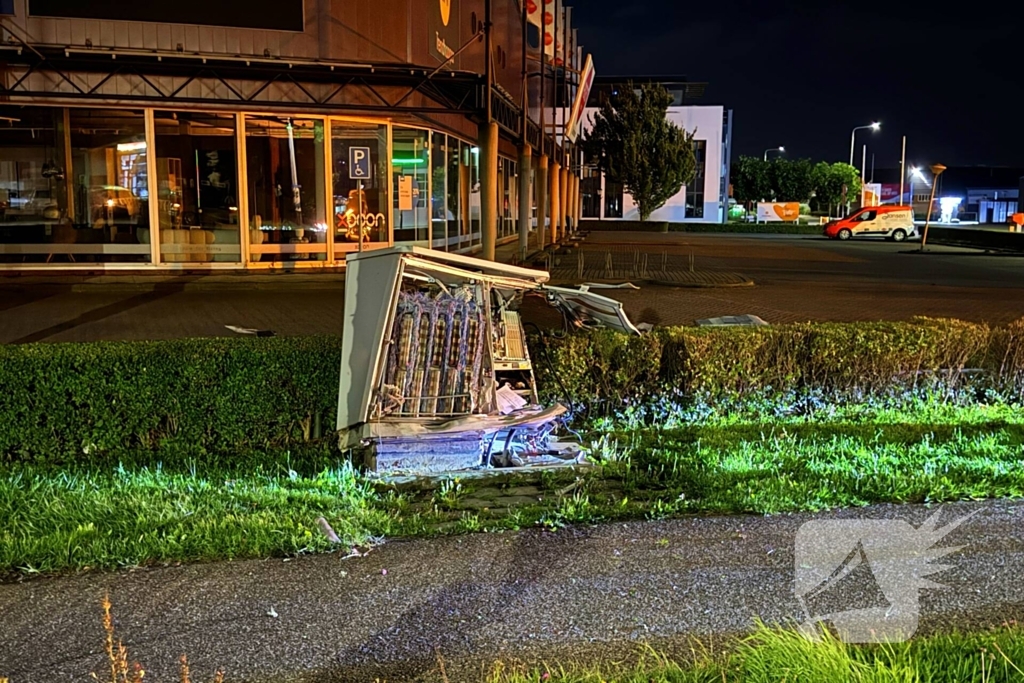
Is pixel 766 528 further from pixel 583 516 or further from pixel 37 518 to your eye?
pixel 37 518

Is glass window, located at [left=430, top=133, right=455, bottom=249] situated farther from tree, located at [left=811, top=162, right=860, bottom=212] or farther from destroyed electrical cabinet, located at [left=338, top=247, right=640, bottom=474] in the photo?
tree, located at [left=811, top=162, right=860, bottom=212]

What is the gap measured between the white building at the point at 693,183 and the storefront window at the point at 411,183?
46646mm

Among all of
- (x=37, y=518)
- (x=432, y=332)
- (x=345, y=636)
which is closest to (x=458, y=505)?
(x=432, y=332)

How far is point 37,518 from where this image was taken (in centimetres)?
527

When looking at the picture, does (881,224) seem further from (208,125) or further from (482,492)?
(482,492)

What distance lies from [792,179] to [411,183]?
70.7 meters

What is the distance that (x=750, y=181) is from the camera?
284ft

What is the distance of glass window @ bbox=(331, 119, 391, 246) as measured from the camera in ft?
61.1

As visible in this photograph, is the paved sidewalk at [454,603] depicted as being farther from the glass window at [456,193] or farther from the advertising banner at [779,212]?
the advertising banner at [779,212]

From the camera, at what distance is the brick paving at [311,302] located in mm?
12367

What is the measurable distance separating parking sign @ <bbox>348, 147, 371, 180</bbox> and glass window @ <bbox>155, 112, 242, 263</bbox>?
241cm

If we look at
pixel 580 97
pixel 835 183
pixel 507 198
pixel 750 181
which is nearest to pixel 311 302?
pixel 580 97

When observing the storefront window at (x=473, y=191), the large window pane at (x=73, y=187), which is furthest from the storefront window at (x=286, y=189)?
the storefront window at (x=473, y=191)
